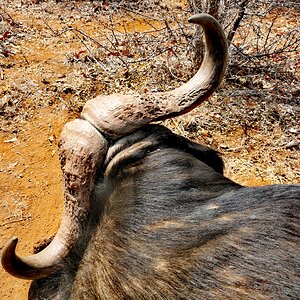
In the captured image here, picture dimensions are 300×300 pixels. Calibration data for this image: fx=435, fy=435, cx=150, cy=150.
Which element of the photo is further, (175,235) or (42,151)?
(42,151)

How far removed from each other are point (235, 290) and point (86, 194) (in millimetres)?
917

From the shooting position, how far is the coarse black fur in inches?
63.9

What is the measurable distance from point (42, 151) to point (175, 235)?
2.97 metres

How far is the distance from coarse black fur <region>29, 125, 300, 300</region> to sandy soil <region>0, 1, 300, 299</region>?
155cm

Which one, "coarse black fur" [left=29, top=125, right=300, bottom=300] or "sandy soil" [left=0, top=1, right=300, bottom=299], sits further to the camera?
"sandy soil" [left=0, top=1, right=300, bottom=299]

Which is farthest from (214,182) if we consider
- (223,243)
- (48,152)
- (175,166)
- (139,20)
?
(139,20)

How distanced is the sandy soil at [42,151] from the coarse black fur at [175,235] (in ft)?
5.08

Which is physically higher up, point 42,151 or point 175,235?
point 175,235

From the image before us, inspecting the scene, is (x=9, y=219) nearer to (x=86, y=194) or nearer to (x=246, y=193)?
(x=86, y=194)

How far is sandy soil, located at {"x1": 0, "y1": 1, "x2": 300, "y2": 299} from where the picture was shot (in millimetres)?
3838

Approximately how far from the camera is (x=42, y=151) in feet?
14.8

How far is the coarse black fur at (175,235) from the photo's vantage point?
162 centimetres

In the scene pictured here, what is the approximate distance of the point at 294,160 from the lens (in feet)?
15.2

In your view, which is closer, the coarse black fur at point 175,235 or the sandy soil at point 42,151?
the coarse black fur at point 175,235
